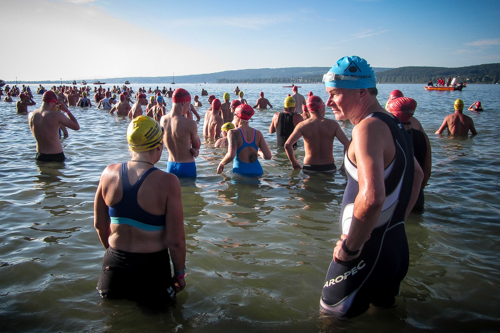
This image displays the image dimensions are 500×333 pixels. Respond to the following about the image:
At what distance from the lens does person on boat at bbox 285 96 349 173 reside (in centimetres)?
625

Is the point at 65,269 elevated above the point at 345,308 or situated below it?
below

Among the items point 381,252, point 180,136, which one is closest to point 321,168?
point 180,136

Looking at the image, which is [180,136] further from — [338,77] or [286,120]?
[286,120]

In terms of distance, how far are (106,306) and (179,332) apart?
0.79m

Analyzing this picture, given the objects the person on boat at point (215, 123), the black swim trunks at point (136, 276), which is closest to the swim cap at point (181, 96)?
the black swim trunks at point (136, 276)

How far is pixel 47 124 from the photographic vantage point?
685 centimetres

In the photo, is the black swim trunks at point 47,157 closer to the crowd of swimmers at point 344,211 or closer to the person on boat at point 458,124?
the crowd of swimmers at point 344,211

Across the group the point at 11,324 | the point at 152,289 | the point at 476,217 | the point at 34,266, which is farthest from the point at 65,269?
the point at 476,217

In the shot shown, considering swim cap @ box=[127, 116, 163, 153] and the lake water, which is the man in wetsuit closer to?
the lake water

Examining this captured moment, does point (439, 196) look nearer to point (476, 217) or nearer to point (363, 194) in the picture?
point (476, 217)

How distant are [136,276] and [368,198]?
1717 mm

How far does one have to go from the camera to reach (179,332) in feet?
8.55

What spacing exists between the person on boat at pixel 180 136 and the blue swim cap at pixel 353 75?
3.94 metres

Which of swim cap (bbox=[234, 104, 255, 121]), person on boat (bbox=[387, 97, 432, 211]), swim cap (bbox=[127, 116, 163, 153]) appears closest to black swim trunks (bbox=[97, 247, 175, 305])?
swim cap (bbox=[127, 116, 163, 153])
